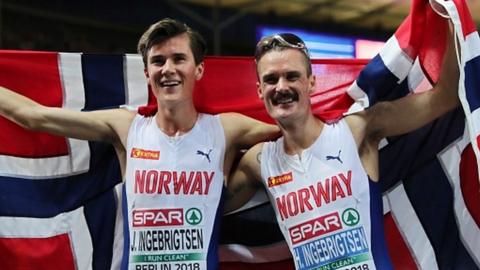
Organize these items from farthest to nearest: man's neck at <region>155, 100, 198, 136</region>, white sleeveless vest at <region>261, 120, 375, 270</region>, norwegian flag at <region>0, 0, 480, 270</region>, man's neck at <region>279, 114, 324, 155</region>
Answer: norwegian flag at <region>0, 0, 480, 270</region>
man's neck at <region>155, 100, 198, 136</region>
man's neck at <region>279, 114, 324, 155</region>
white sleeveless vest at <region>261, 120, 375, 270</region>

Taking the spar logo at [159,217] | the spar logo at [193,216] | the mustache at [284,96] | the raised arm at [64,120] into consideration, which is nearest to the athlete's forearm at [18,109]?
the raised arm at [64,120]

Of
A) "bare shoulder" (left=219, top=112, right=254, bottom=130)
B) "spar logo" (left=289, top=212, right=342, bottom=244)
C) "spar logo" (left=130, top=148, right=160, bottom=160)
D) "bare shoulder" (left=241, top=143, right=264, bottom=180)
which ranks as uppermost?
"bare shoulder" (left=219, top=112, right=254, bottom=130)

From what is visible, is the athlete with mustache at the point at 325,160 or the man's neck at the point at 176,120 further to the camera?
the man's neck at the point at 176,120

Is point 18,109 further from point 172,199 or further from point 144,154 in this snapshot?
point 172,199

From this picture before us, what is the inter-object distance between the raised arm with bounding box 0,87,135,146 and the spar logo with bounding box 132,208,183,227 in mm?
286

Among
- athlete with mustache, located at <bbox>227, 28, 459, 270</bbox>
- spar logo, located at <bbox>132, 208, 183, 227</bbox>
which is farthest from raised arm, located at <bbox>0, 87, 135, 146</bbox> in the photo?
athlete with mustache, located at <bbox>227, 28, 459, 270</bbox>

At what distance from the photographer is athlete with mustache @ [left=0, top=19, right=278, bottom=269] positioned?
8.61ft

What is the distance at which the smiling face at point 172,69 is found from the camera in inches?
103

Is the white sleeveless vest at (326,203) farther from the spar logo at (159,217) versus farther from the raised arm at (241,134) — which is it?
the spar logo at (159,217)

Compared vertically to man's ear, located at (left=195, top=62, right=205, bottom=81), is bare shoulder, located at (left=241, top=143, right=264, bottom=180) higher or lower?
lower

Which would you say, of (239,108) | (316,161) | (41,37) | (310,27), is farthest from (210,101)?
(310,27)

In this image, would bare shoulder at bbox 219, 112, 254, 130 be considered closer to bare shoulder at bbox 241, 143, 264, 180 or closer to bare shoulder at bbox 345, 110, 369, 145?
bare shoulder at bbox 241, 143, 264, 180

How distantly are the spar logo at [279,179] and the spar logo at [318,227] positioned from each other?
16cm

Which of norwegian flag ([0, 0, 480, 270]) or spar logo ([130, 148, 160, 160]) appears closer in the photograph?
spar logo ([130, 148, 160, 160])
